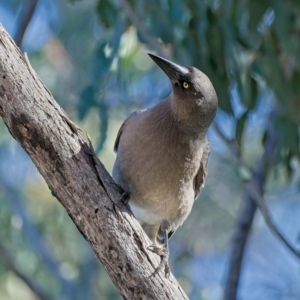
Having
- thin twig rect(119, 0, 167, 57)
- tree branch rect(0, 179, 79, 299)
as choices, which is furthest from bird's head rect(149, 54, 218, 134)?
tree branch rect(0, 179, 79, 299)

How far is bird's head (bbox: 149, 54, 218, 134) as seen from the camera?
3588 mm

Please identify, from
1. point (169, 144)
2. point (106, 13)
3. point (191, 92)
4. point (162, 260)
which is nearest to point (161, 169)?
point (169, 144)

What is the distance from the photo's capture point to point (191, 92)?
143 inches

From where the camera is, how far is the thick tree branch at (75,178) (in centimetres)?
280

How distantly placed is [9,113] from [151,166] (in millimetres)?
1116

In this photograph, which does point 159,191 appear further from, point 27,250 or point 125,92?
point 27,250

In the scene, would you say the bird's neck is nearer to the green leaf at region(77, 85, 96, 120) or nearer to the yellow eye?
the yellow eye

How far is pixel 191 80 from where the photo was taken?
359cm

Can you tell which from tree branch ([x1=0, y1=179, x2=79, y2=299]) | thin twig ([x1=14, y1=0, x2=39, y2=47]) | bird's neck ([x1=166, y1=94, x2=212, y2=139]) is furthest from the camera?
tree branch ([x1=0, y1=179, x2=79, y2=299])

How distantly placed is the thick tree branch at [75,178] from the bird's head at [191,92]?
2.66 ft

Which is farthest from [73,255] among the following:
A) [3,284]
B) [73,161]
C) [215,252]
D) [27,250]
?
[73,161]

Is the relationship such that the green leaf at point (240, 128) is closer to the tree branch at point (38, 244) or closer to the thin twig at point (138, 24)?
the thin twig at point (138, 24)

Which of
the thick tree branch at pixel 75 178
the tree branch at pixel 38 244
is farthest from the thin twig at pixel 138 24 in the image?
the tree branch at pixel 38 244

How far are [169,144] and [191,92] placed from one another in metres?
0.31
